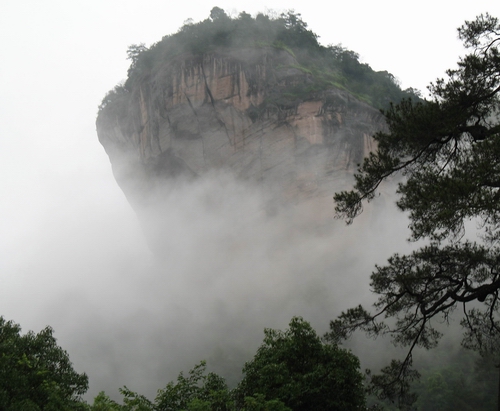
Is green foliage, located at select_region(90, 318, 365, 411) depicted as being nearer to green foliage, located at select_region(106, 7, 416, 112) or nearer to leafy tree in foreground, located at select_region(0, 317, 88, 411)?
leafy tree in foreground, located at select_region(0, 317, 88, 411)

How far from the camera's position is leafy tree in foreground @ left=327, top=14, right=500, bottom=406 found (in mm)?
9875

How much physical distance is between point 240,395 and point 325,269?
1168 inches

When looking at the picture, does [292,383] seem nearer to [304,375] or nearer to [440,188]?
[304,375]

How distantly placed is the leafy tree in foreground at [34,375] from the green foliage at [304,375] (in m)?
3.97

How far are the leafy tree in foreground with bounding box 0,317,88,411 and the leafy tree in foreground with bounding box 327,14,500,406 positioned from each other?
19.9 ft

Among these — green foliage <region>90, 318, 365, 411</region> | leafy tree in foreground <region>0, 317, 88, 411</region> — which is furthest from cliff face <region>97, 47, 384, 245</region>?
green foliage <region>90, 318, 365, 411</region>

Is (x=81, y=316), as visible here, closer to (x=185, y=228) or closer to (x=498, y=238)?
(x=185, y=228)

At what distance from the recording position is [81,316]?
54.3 meters

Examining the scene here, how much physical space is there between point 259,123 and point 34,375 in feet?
108

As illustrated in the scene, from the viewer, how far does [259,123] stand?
43.1 metres

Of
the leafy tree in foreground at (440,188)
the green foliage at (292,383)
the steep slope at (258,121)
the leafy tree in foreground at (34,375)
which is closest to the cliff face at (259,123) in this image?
the steep slope at (258,121)

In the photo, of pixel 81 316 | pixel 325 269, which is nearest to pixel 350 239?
pixel 325 269

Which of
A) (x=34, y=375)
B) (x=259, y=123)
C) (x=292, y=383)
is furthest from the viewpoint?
(x=259, y=123)

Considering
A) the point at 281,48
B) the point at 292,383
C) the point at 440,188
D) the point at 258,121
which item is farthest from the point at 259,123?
the point at 440,188
